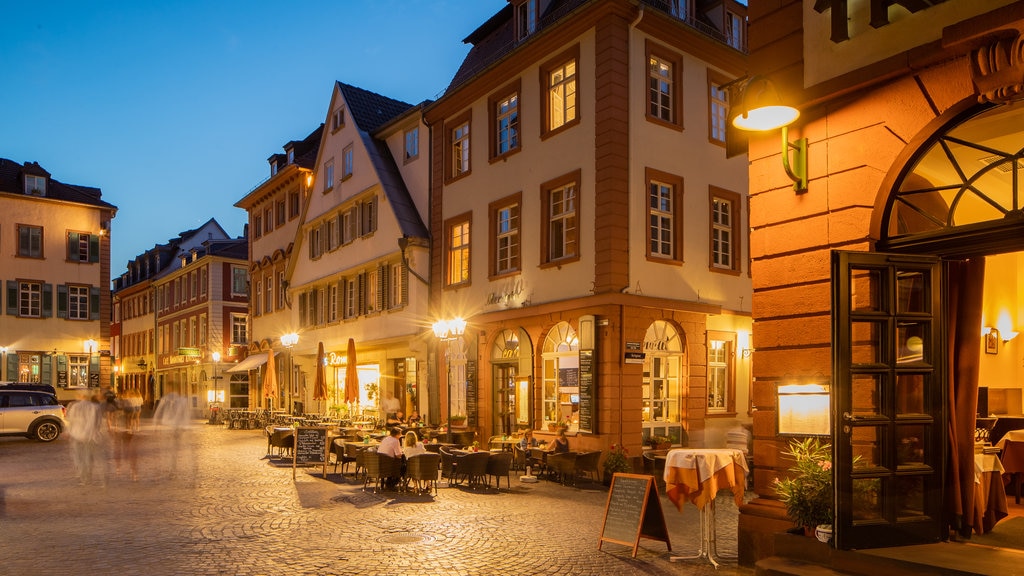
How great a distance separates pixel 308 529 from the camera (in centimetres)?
1112

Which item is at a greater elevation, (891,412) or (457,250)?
(457,250)

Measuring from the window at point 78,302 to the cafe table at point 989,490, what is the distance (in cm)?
4546

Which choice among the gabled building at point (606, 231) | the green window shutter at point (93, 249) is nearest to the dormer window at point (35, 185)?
the green window shutter at point (93, 249)

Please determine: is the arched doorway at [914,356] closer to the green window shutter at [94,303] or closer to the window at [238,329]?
the green window shutter at [94,303]

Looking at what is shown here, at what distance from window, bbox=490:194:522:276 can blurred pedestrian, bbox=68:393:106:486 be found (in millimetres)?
9623

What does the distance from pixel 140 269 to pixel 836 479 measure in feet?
230

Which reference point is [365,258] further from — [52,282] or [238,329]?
[238,329]

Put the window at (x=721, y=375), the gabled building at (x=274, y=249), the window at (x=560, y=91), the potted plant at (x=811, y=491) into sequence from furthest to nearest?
the gabled building at (x=274, y=249) → the window at (x=721, y=375) → the window at (x=560, y=91) → the potted plant at (x=811, y=491)

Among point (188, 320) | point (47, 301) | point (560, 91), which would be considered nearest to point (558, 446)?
point (560, 91)

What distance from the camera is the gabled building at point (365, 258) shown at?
2508 cm

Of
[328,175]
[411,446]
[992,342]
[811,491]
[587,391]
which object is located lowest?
[411,446]

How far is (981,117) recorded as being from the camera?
750 centimetres

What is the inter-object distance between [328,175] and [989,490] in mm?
26234

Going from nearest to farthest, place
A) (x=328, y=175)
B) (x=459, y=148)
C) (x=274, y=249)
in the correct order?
(x=459, y=148), (x=328, y=175), (x=274, y=249)
